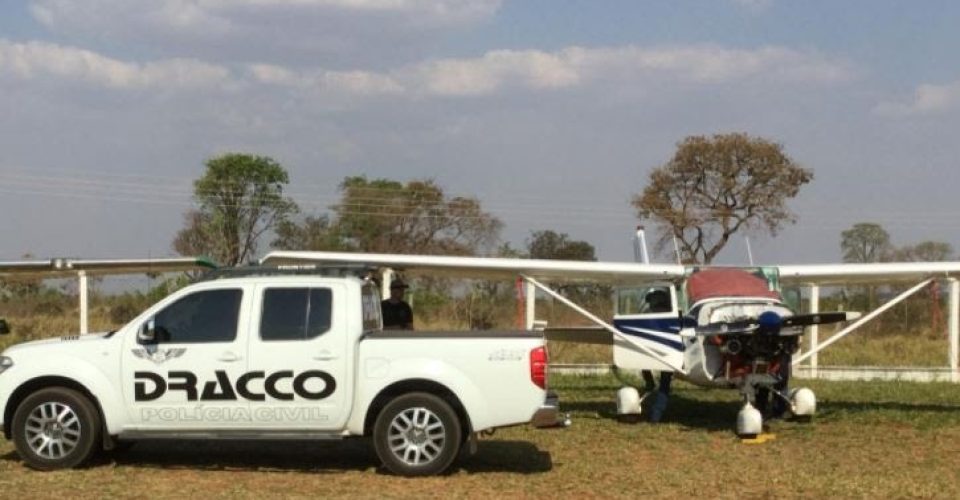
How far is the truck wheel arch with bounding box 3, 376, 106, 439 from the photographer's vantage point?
28.3ft

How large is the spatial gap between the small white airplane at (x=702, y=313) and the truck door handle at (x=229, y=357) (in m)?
2.55

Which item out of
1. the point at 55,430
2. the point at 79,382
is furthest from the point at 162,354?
the point at 55,430

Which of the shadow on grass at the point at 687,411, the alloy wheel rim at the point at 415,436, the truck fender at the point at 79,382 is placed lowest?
the shadow on grass at the point at 687,411

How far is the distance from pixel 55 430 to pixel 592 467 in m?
4.44

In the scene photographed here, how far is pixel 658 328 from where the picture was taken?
497 inches

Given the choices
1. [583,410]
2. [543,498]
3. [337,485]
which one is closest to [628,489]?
[543,498]

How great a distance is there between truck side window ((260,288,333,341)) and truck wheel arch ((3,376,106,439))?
1.50 metres

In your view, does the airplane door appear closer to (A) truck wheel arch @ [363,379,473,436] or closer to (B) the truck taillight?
(B) the truck taillight

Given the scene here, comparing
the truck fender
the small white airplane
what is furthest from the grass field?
the small white airplane

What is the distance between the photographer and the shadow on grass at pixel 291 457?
356 inches

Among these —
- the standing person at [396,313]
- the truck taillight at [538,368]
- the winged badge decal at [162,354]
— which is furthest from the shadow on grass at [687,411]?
the winged badge decal at [162,354]

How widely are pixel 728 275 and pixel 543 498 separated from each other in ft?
17.2

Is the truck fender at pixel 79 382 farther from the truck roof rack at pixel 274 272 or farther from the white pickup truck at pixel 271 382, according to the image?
the truck roof rack at pixel 274 272

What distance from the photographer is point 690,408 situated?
46.5 feet
